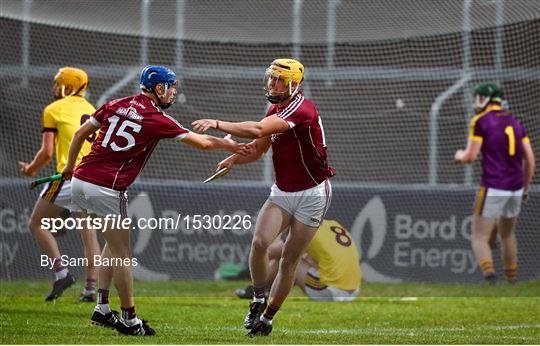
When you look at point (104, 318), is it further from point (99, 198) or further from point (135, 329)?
point (99, 198)

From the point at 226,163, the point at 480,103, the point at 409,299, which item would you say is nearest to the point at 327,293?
the point at 409,299

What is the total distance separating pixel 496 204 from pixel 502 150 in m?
0.64

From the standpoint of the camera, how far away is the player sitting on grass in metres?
11.2

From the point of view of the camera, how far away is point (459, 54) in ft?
48.0

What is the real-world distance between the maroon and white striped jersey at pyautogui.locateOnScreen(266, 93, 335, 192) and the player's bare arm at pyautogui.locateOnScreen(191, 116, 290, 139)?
0.26 metres

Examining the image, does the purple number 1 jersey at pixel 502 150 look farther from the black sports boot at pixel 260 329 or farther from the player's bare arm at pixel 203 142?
the player's bare arm at pixel 203 142

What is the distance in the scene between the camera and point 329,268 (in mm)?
11219

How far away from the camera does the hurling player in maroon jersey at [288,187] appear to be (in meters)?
8.18

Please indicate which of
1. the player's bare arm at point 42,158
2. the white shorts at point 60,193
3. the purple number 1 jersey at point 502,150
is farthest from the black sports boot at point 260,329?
the purple number 1 jersey at point 502,150

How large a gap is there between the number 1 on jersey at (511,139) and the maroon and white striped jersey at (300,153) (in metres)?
5.31

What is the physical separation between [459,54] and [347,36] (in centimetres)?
142

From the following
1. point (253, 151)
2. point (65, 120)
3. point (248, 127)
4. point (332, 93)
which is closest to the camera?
point (248, 127)

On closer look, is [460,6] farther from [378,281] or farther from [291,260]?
[291,260]

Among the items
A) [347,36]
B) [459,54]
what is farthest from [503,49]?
[347,36]
